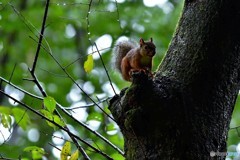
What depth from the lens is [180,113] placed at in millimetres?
1579

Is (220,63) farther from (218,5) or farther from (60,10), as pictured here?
(60,10)

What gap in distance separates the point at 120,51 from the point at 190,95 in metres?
1.66

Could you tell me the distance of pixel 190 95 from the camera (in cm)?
164

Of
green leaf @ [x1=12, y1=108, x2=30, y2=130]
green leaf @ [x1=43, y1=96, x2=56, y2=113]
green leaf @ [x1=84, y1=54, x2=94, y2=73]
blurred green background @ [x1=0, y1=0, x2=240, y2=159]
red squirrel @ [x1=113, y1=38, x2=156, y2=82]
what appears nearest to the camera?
green leaf @ [x1=43, y1=96, x2=56, y2=113]

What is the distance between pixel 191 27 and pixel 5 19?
146 inches

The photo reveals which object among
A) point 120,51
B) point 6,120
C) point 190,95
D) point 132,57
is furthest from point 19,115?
point 120,51

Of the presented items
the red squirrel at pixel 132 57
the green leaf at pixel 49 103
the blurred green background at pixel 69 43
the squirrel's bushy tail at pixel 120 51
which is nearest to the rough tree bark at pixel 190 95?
the green leaf at pixel 49 103

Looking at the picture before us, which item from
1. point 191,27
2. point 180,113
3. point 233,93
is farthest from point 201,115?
point 191,27

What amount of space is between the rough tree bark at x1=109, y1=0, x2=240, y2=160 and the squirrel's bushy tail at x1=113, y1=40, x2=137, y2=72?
135cm

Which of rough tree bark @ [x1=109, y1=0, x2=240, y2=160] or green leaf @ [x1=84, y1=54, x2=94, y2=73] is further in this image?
green leaf @ [x1=84, y1=54, x2=94, y2=73]

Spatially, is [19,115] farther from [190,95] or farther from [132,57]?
[190,95]

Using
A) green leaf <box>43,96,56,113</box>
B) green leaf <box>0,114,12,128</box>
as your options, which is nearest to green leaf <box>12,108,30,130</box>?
green leaf <box>0,114,12,128</box>

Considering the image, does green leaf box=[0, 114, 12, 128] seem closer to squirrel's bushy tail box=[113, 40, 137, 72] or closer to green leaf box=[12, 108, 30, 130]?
green leaf box=[12, 108, 30, 130]

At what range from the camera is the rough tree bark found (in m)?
1.57
